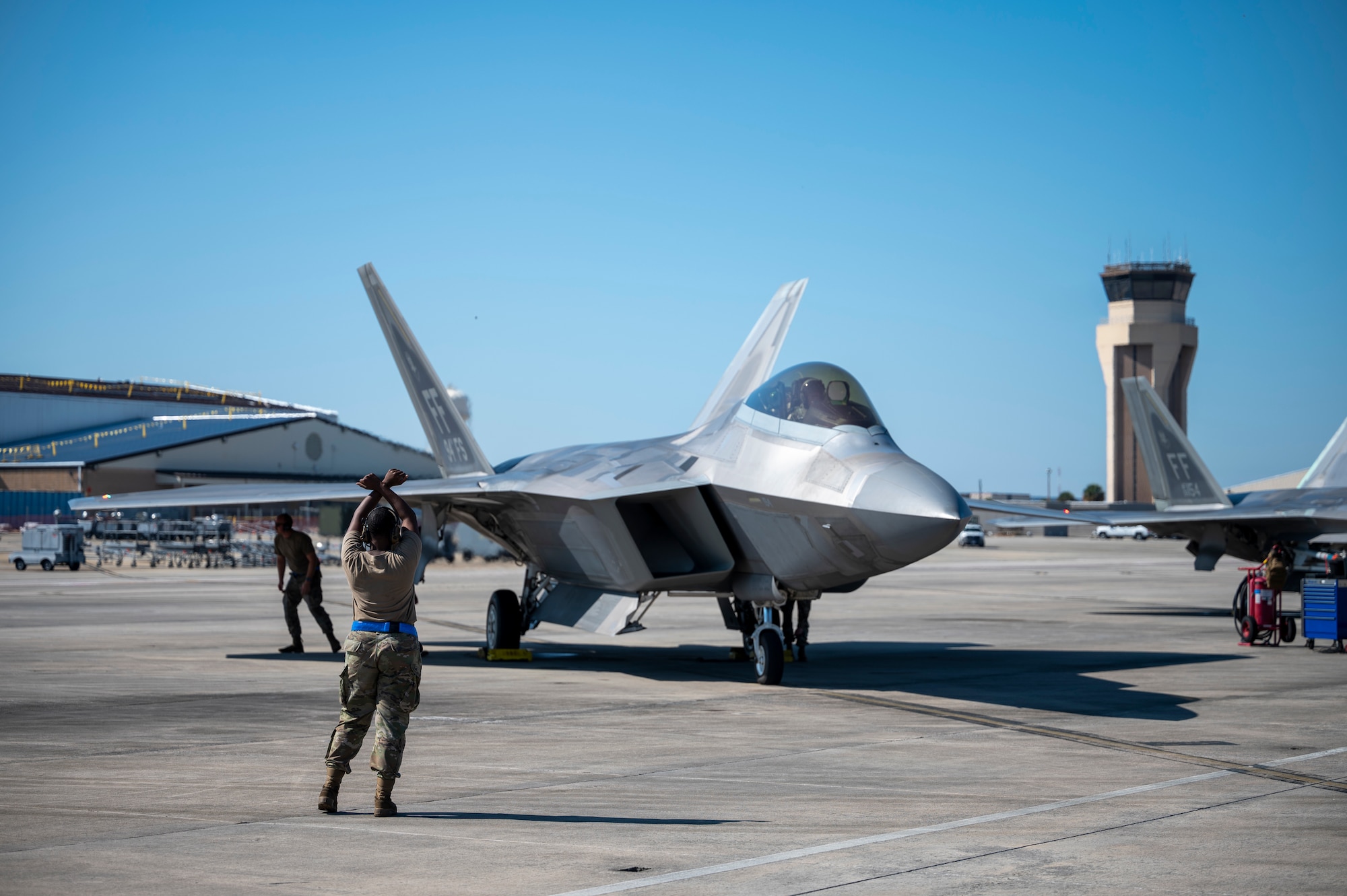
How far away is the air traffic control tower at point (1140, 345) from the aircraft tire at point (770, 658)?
104 meters

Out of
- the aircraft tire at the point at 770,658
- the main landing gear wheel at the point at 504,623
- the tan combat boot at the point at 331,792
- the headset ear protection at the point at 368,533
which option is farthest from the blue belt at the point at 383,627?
the main landing gear wheel at the point at 504,623

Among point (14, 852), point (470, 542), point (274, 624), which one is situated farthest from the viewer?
point (470, 542)

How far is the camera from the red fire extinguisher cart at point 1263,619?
16641 millimetres

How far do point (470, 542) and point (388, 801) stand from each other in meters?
40.1

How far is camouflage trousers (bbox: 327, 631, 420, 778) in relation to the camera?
5.99 m

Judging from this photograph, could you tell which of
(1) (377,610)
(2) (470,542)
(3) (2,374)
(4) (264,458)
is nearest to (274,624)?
(1) (377,610)

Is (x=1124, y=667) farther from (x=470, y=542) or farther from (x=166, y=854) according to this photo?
(x=470, y=542)

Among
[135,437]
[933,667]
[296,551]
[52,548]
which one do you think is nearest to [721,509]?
[933,667]

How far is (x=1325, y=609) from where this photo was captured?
15.8 meters

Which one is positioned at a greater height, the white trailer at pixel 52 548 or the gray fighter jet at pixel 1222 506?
the gray fighter jet at pixel 1222 506

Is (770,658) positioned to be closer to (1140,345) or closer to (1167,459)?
(1167,459)

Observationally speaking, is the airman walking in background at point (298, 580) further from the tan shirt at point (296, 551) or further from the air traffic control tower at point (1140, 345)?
the air traffic control tower at point (1140, 345)

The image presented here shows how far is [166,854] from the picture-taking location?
5.18 m

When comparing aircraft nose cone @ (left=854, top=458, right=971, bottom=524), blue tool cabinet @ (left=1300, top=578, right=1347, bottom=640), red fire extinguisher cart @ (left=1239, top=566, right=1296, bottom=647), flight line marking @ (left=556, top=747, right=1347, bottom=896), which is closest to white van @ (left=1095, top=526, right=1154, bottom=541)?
red fire extinguisher cart @ (left=1239, top=566, right=1296, bottom=647)
